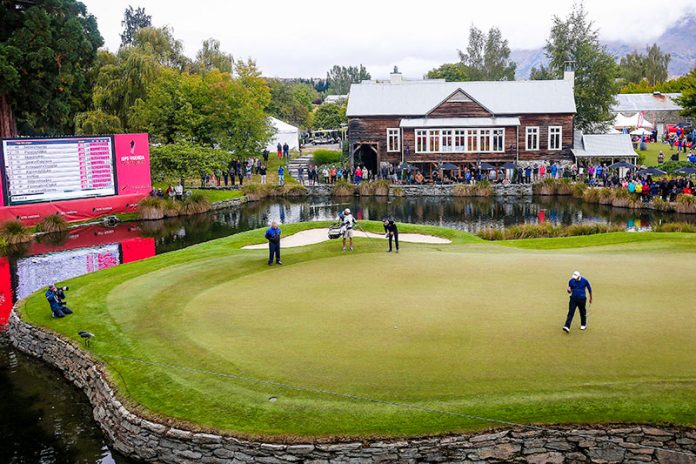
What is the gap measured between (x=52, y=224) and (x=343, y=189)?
24.8 meters

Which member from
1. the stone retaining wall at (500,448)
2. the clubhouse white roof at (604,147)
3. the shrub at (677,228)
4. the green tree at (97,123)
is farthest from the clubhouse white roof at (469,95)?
the stone retaining wall at (500,448)

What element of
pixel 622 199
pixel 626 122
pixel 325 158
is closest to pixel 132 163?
pixel 325 158

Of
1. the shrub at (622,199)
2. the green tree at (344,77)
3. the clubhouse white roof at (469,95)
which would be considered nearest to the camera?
the shrub at (622,199)

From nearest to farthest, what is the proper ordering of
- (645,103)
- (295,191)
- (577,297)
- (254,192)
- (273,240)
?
(577,297) → (273,240) → (254,192) → (295,191) → (645,103)

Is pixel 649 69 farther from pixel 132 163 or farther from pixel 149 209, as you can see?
pixel 149 209

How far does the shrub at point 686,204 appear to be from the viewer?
4678 centimetres

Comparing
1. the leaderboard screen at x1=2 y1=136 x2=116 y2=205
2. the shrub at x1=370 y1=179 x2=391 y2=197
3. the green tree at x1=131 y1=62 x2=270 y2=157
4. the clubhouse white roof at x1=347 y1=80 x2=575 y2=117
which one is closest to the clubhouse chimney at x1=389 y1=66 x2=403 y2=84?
the clubhouse white roof at x1=347 y1=80 x2=575 y2=117

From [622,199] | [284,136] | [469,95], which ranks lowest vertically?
[622,199]

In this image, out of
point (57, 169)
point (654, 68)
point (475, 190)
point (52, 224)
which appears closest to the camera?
point (52, 224)

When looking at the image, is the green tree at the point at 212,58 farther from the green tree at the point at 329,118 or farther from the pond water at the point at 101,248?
the pond water at the point at 101,248

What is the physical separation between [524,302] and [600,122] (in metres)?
64.8

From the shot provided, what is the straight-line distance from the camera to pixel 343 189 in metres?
60.7

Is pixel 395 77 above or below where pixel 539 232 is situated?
above

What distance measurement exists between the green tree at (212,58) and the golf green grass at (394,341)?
2448 inches
